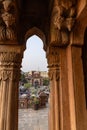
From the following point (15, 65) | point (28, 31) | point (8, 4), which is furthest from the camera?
point (28, 31)

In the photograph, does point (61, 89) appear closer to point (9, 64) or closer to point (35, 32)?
point (9, 64)

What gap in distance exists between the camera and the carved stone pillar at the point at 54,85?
1371 mm

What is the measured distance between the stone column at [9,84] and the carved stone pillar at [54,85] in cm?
26

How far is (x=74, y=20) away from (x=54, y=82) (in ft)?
1.68

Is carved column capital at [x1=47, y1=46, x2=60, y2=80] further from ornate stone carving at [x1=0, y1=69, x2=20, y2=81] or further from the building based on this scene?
ornate stone carving at [x1=0, y1=69, x2=20, y2=81]

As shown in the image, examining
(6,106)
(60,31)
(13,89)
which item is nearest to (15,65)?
(13,89)

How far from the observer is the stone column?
126 cm

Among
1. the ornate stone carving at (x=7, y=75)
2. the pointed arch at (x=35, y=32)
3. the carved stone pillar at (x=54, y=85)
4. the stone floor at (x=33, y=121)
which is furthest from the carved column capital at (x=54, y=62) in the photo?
the stone floor at (x=33, y=121)

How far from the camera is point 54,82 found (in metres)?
1.43

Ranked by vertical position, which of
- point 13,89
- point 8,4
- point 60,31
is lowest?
point 13,89

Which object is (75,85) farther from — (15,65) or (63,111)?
(15,65)

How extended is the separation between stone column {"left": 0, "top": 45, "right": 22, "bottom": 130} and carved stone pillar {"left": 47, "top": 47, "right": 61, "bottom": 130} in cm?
26

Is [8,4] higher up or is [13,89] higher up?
[8,4]

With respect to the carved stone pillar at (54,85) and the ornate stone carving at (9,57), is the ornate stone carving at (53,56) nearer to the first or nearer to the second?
the carved stone pillar at (54,85)
